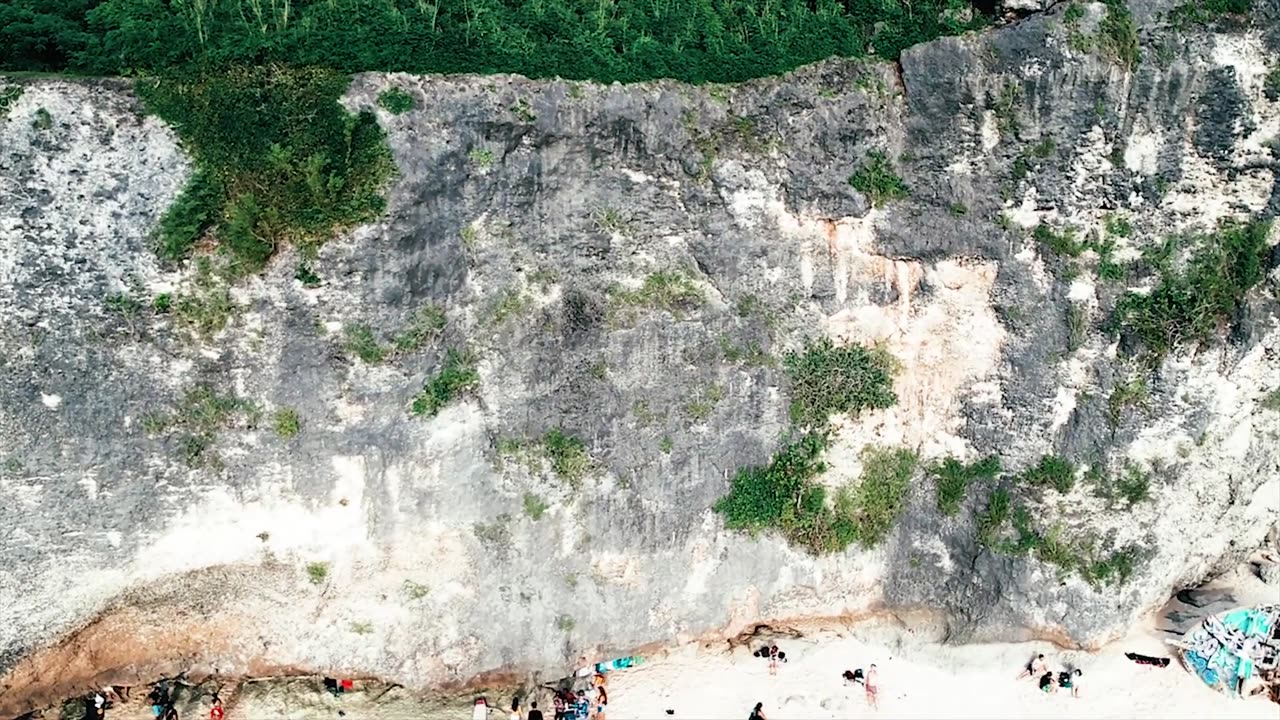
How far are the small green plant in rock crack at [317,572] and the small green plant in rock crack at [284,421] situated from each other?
2206 mm

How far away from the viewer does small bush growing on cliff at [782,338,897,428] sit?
1738cm

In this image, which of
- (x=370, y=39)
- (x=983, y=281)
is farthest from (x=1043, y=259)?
(x=370, y=39)

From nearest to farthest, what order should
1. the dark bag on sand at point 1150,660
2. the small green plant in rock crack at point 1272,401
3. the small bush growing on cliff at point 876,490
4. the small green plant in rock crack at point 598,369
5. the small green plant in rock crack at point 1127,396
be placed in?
the small green plant in rock crack at point 598,369
the small green plant in rock crack at point 1127,396
the small green plant in rock crack at point 1272,401
the dark bag on sand at point 1150,660
the small bush growing on cliff at point 876,490

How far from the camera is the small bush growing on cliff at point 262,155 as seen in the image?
14406mm

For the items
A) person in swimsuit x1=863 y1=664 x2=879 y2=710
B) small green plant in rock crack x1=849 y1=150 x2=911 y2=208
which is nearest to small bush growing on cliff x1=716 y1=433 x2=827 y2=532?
person in swimsuit x1=863 y1=664 x2=879 y2=710

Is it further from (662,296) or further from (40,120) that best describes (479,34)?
(40,120)

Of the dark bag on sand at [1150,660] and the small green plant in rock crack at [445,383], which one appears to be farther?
the dark bag on sand at [1150,660]

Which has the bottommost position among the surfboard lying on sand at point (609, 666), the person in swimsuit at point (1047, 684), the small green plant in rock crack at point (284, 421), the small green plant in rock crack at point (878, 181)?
the surfboard lying on sand at point (609, 666)

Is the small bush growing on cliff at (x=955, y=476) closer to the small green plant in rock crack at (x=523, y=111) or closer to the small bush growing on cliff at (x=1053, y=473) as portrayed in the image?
the small bush growing on cliff at (x=1053, y=473)

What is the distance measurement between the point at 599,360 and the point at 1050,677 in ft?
31.1

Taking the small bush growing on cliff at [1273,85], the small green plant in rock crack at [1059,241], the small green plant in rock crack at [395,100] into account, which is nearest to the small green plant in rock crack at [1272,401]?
the small green plant in rock crack at [1059,241]

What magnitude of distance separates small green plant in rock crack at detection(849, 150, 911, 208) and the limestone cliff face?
16 centimetres

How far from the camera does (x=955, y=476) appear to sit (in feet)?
58.9

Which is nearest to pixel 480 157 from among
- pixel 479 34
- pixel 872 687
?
pixel 479 34
